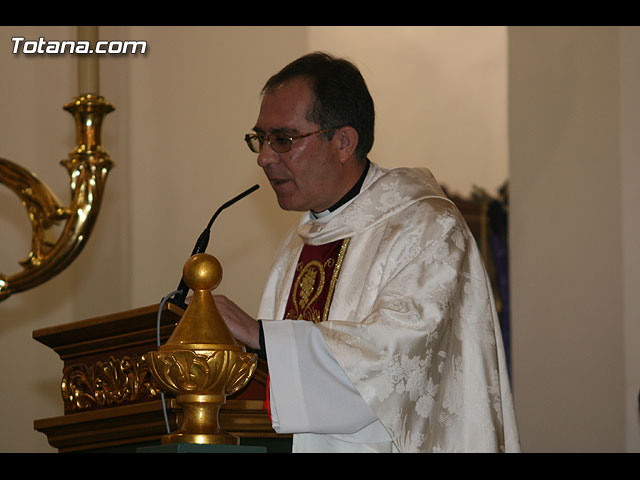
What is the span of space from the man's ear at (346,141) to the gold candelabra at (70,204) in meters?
0.82

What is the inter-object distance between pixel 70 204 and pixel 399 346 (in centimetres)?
101

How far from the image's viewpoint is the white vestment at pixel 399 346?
2.75m

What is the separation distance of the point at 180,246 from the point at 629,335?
2492mm

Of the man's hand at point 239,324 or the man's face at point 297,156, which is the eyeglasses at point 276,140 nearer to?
the man's face at point 297,156

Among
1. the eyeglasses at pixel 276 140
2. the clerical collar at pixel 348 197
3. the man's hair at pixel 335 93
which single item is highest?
the man's hair at pixel 335 93

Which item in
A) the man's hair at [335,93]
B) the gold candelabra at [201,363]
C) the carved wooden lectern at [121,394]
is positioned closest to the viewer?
the gold candelabra at [201,363]

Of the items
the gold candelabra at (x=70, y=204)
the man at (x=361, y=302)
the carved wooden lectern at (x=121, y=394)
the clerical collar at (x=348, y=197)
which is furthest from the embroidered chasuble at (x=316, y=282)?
the gold candelabra at (x=70, y=204)

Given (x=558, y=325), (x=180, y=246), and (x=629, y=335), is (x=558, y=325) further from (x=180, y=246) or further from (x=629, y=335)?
(x=180, y=246)

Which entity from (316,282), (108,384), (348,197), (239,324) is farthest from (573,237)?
(108,384)
